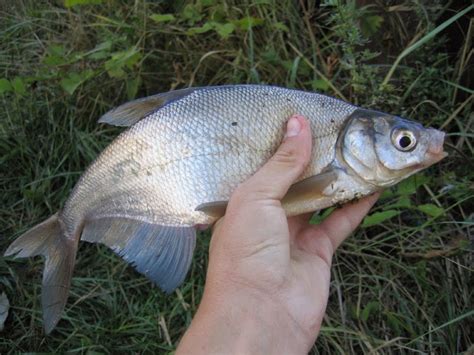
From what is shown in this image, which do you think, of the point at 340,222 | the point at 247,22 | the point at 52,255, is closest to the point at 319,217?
the point at 340,222

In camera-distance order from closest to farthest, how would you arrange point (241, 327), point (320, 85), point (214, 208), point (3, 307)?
point (241, 327) < point (214, 208) < point (3, 307) < point (320, 85)

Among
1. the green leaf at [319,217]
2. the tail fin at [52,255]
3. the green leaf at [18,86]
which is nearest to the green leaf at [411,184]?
the green leaf at [319,217]

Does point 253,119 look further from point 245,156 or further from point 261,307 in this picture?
point 261,307

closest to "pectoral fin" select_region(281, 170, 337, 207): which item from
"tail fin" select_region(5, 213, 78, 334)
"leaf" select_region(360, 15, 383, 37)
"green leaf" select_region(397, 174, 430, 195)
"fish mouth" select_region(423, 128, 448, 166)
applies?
"fish mouth" select_region(423, 128, 448, 166)

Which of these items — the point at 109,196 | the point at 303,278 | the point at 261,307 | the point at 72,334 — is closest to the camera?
the point at 261,307

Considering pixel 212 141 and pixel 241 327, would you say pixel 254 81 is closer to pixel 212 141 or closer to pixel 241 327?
pixel 212 141

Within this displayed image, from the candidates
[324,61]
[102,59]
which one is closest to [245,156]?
[324,61]

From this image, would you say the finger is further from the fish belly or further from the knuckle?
the knuckle
